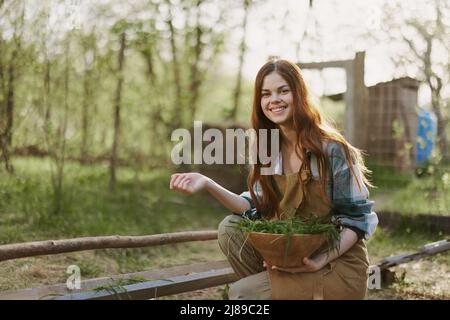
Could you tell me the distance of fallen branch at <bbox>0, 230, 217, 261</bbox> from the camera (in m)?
2.79

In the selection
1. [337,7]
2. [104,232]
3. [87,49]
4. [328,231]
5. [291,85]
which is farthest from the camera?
[337,7]

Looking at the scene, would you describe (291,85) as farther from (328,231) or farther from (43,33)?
(43,33)

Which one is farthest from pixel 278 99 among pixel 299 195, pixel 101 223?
pixel 101 223

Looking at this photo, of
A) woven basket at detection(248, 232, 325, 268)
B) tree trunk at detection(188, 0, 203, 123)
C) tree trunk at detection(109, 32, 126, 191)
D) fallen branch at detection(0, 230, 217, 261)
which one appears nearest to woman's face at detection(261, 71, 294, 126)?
woven basket at detection(248, 232, 325, 268)

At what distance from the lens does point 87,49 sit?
5.93 meters

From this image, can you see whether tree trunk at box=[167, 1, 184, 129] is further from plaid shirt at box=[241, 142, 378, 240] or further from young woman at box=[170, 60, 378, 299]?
plaid shirt at box=[241, 142, 378, 240]

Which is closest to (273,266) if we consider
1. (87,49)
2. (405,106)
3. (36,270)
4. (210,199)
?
(36,270)

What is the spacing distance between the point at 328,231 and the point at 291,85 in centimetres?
67

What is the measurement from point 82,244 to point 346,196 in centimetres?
141

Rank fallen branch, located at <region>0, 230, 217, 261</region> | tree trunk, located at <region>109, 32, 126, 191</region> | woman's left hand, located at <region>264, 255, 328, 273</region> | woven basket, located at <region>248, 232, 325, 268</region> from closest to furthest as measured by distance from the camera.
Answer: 1. woven basket, located at <region>248, 232, 325, 268</region>
2. woman's left hand, located at <region>264, 255, 328, 273</region>
3. fallen branch, located at <region>0, 230, 217, 261</region>
4. tree trunk, located at <region>109, 32, 126, 191</region>

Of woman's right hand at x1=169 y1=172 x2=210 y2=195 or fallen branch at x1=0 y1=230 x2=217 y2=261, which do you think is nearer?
woman's right hand at x1=169 y1=172 x2=210 y2=195

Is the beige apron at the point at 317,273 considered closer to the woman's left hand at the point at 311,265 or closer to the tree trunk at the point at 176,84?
the woman's left hand at the point at 311,265

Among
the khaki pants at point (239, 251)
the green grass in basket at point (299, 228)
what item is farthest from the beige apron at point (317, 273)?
the khaki pants at point (239, 251)

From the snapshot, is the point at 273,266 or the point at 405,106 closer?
the point at 273,266
